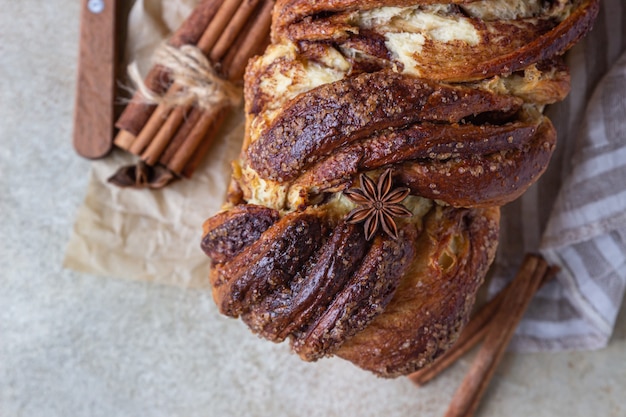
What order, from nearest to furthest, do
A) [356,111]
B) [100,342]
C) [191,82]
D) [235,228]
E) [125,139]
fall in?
[356,111]
[235,228]
[191,82]
[125,139]
[100,342]

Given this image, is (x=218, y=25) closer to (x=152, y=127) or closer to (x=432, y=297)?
(x=152, y=127)

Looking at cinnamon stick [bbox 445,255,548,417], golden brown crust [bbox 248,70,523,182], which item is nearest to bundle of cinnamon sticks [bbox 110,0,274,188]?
golden brown crust [bbox 248,70,523,182]

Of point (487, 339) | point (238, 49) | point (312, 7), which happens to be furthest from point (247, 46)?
point (487, 339)

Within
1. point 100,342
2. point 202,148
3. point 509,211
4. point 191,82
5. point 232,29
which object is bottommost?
point 100,342

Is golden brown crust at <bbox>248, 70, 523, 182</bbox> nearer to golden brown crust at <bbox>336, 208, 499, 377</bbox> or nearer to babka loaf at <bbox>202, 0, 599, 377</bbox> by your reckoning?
babka loaf at <bbox>202, 0, 599, 377</bbox>

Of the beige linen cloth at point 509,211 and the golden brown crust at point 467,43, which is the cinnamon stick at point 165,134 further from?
the golden brown crust at point 467,43

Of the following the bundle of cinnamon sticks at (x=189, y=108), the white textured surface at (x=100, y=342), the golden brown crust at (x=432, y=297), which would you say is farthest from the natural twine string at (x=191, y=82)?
the golden brown crust at (x=432, y=297)
